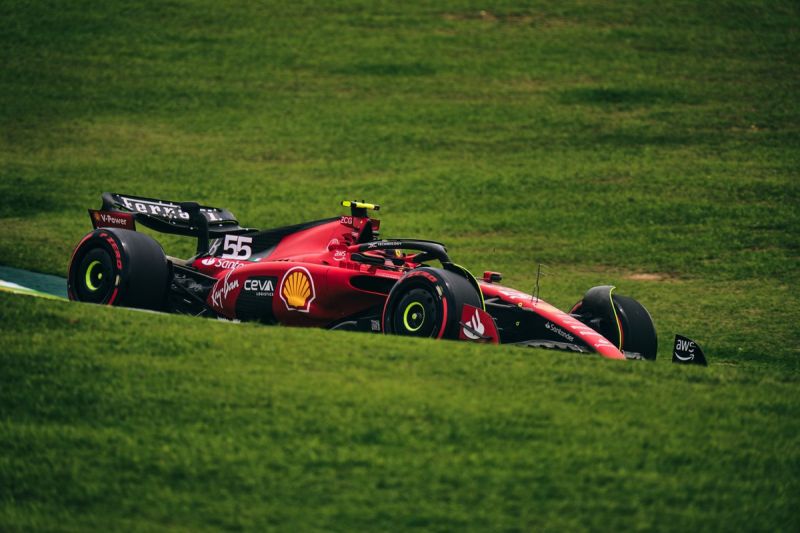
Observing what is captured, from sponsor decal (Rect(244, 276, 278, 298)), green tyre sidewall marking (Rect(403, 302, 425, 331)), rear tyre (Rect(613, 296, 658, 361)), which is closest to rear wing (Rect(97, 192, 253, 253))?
sponsor decal (Rect(244, 276, 278, 298))

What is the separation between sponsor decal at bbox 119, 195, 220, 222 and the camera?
1331 cm

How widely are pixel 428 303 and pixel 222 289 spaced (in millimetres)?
2970

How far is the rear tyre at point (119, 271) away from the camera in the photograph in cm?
1170

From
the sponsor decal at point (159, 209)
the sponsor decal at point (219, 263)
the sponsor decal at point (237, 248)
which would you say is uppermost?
the sponsor decal at point (159, 209)

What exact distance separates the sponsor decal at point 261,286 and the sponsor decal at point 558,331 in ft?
9.63

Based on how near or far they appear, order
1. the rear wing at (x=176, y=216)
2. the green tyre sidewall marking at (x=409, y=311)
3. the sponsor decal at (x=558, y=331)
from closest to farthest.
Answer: the green tyre sidewall marking at (x=409, y=311) → the sponsor decal at (x=558, y=331) → the rear wing at (x=176, y=216)

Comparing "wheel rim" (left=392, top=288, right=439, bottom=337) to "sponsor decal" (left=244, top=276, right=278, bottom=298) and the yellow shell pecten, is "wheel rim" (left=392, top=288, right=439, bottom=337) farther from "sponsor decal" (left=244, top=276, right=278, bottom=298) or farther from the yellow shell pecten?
"sponsor decal" (left=244, top=276, right=278, bottom=298)

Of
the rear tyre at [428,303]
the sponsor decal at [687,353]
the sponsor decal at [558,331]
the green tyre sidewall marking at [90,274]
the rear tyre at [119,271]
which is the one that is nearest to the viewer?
the rear tyre at [428,303]

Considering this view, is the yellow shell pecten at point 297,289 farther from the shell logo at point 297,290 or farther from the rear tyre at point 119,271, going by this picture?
the rear tyre at point 119,271

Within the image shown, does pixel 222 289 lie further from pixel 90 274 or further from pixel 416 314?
pixel 416 314

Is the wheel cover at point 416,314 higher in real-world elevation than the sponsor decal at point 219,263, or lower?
lower

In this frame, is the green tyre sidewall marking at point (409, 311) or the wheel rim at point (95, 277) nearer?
the green tyre sidewall marking at point (409, 311)

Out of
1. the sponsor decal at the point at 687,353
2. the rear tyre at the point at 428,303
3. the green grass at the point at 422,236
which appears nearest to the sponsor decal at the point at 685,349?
the sponsor decal at the point at 687,353

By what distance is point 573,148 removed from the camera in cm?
2714
